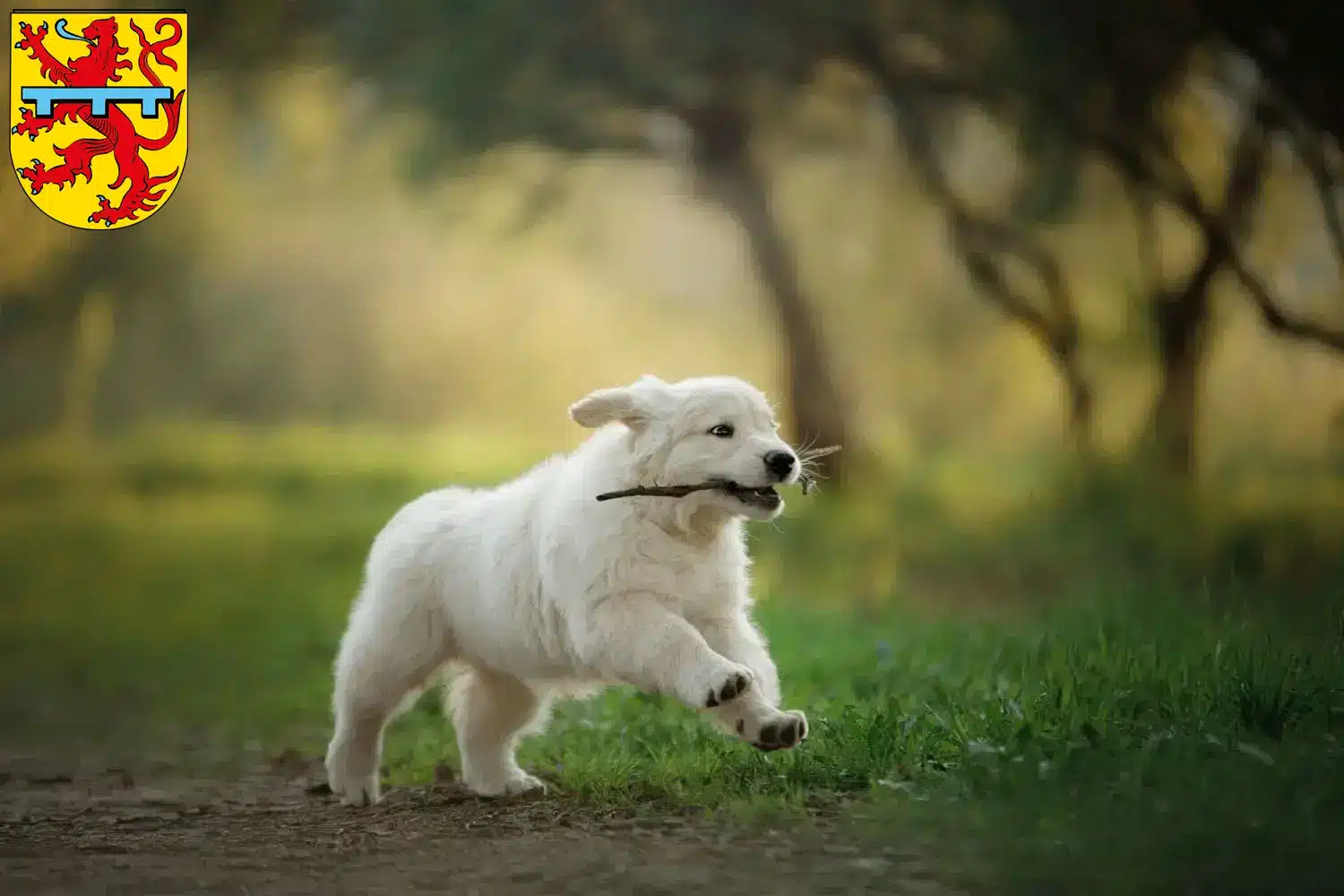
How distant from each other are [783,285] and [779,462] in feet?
30.4

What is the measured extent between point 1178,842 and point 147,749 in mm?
5542

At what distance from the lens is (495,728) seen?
5.73 meters

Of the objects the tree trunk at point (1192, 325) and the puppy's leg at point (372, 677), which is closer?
the puppy's leg at point (372, 677)

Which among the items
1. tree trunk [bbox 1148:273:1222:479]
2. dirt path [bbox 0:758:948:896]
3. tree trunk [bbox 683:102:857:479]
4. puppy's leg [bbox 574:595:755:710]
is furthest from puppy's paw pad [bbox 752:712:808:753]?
tree trunk [bbox 683:102:857:479]

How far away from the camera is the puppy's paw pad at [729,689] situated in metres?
4.41

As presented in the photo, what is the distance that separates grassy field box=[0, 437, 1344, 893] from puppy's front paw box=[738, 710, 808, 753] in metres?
0.29

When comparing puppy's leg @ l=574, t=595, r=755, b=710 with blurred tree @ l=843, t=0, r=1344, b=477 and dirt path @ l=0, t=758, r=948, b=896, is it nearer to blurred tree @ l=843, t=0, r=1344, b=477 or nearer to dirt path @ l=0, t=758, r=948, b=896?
dirt path @ l=0, t=758, r=948, b=896

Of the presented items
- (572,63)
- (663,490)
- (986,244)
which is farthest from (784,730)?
(986,244)

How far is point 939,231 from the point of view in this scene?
13.7 m

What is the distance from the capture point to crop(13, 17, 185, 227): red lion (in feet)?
31.9

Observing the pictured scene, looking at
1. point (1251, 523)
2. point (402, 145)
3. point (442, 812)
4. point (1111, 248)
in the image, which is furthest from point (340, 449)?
point (442, 812)

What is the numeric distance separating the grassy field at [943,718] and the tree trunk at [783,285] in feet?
5.42

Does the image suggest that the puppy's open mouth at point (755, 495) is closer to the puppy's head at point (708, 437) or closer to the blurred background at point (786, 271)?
the puppy's head at point (708, 437)

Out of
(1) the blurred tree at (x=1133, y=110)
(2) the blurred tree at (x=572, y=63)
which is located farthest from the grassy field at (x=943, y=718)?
(2) the blurred tree at (x=572, y=63)
